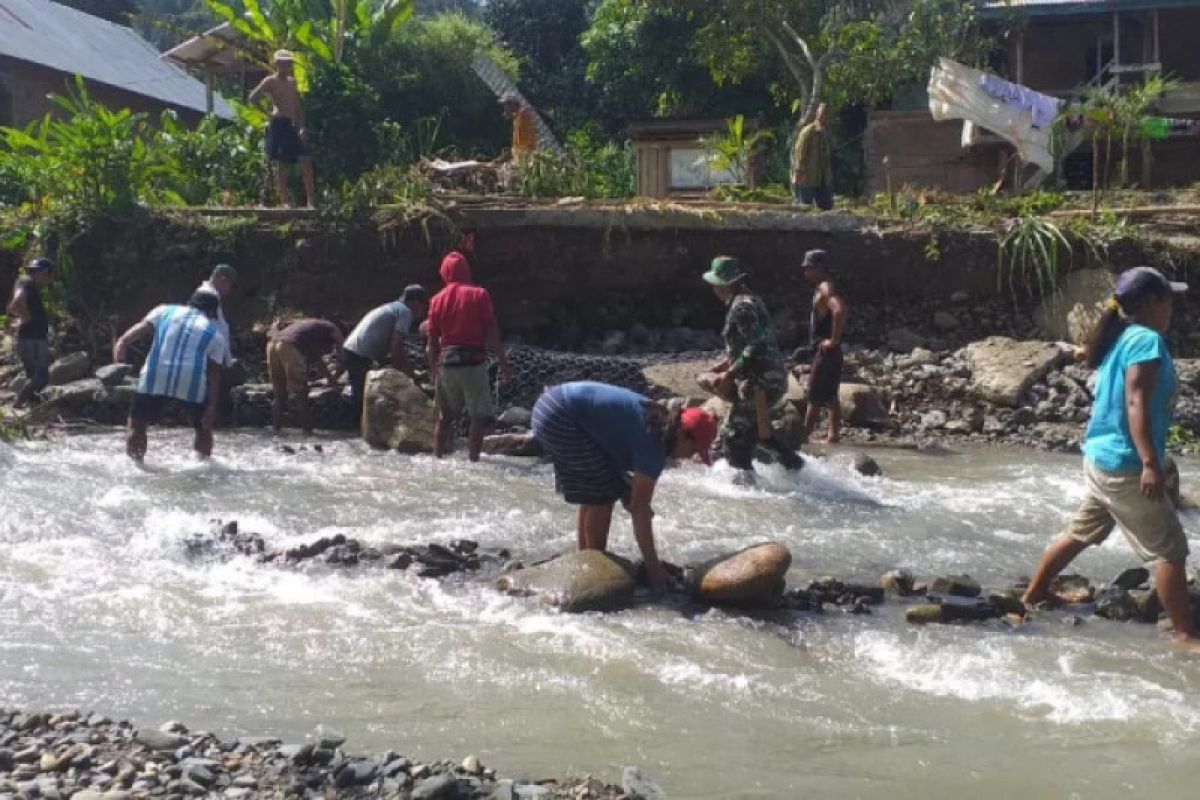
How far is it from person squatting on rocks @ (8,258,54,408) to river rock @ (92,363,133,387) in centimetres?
55

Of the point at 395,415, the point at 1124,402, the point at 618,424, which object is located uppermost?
the point at 1124,402

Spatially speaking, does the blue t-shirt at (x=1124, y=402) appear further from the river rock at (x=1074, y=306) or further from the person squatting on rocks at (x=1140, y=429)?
the river rock at (x=1074, y=306)

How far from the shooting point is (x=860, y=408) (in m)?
12.7

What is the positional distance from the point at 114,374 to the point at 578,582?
779cm

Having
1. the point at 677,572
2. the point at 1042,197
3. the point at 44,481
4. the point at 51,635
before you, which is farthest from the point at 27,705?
the point at 1042,197

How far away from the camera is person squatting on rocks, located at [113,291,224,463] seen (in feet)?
32.8

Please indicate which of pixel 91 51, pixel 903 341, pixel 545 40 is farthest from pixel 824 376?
pixel 91 51

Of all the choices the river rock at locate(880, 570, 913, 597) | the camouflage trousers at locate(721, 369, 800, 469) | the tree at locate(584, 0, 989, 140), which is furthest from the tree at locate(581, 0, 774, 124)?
the river rock at locate(880, 570, 913, 597)

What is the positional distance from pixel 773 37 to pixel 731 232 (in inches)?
258

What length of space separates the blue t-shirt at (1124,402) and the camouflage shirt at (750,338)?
3.52m

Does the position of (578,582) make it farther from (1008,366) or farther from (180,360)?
(1008,366)

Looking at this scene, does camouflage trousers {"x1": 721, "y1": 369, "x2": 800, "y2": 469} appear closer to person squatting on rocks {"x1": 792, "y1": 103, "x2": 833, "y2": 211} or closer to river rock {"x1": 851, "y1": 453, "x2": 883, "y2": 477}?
river rock {"x1": 851, "y1": 453, "x2": 883, "y2": 477}

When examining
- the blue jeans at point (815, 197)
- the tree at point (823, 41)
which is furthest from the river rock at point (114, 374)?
the tree at point (823, 41)

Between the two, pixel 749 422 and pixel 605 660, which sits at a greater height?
pixel 749 422
